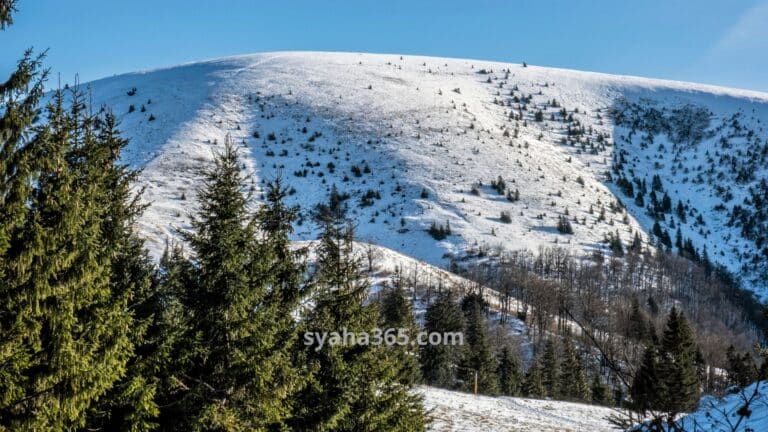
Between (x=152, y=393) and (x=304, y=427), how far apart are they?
191 inches

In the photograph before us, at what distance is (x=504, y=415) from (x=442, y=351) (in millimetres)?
19104

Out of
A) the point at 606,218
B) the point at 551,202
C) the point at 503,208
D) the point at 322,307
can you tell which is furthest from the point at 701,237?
the point at 322,307

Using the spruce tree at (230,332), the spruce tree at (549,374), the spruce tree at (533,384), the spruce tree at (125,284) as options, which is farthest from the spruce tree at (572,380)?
the spruce tree at (125,284)

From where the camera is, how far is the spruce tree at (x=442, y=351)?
140ft

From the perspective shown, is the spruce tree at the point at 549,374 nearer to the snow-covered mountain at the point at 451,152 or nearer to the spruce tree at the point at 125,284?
the snow-covered mountain at the point at 451,152

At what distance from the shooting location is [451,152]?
12394cm

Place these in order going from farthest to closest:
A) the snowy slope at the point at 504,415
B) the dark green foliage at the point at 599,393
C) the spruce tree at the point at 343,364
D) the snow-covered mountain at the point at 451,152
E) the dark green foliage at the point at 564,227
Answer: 1. the dark green foliage at the point at 564,227
2. the snow-covered mountain at the point at 451,152
3. the dark green foliage at the point at 599,393
4. the snowy slope at the point at 504,415
5. the spruce tree at the point at 343,364

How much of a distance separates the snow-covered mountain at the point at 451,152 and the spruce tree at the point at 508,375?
4444cm

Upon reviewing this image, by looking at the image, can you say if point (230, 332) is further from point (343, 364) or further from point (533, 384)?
point (533, 384)

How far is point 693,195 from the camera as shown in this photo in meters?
150

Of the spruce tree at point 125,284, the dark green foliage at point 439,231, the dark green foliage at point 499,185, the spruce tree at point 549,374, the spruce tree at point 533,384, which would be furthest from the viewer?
the dark green foliage at point 499,185

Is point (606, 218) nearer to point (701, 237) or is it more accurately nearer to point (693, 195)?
point (701, 237)

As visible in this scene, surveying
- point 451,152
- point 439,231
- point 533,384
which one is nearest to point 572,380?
point 533,384

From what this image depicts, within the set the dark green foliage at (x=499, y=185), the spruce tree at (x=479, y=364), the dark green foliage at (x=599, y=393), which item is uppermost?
the dark green foliage at (x=499, y=185)
